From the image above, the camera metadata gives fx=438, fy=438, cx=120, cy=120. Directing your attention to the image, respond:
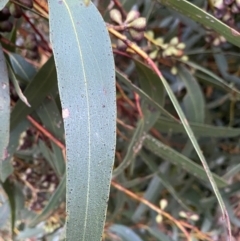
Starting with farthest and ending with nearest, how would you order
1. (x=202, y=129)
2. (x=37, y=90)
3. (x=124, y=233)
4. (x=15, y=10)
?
(x=124, y=233) → (x=202, y=129) → (x=37, y=90) → (x=15, y=10)

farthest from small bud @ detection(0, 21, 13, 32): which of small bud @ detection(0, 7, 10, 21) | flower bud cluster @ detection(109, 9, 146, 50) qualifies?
→ flower bud cluster @ detection(109, 9, 146, 50)

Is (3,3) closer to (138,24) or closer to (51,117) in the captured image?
(138,24)

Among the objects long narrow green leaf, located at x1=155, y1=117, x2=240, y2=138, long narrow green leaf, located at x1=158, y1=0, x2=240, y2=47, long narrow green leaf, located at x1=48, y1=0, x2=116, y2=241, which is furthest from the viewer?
long narrow green leaf, located at x1=155, y1=117, x2=240, y2=138

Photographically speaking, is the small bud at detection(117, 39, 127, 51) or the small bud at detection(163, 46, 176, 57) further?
the small bud at detection(163, 46, 176, 57)

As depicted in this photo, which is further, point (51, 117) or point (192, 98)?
point (192, 98)

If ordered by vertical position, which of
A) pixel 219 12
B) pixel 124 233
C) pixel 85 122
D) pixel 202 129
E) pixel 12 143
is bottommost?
pixel 124 233

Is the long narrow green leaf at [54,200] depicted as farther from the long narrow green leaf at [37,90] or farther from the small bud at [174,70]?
the small bud at [174,70]

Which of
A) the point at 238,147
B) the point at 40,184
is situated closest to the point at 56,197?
the point at 40,184

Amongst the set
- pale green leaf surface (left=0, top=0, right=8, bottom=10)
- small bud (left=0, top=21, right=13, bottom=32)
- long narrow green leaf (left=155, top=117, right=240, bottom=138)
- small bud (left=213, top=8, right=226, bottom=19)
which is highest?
small bud (left=213, top=8, right=226, bottom=19)

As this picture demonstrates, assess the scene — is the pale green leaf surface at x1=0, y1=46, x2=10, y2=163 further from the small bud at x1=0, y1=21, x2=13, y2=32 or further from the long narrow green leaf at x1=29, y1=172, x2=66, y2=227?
the long narrow green leaf at x1=29, y1=172, x2=66, y2=227

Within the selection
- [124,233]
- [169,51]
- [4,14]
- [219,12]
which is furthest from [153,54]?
[124,233]
